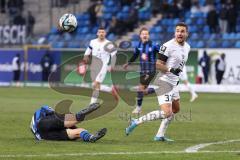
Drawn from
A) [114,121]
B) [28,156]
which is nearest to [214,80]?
[114,121]

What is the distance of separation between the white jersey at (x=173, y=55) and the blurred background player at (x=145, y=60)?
630cm

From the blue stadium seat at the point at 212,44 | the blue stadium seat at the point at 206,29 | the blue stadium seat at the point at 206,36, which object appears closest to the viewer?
the blue stadium seat at the point at 212,44

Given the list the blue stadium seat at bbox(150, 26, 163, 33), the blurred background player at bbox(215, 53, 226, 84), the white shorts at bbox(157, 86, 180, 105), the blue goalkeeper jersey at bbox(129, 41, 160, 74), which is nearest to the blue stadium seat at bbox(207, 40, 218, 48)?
the blurred background player at bbox(215, 53, 226, 84)

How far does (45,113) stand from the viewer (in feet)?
44.5

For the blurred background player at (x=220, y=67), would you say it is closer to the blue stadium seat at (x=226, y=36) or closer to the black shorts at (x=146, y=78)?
the blue stadium seat at (x=226, y=36)

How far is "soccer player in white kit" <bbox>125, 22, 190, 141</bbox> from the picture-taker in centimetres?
1391

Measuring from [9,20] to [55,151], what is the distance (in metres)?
36.2

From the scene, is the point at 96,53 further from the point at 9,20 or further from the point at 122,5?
the point at 9,20

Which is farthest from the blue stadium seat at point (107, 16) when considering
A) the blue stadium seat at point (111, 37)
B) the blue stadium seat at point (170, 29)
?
the blue stadium seat at point (170, 29)

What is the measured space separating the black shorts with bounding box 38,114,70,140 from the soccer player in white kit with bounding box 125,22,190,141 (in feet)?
5.61

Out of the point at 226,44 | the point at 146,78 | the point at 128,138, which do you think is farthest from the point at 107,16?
the point at 128,138

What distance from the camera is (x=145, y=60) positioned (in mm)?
21422

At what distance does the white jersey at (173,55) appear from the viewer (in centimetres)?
1397

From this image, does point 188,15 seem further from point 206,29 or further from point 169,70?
point 169,70
